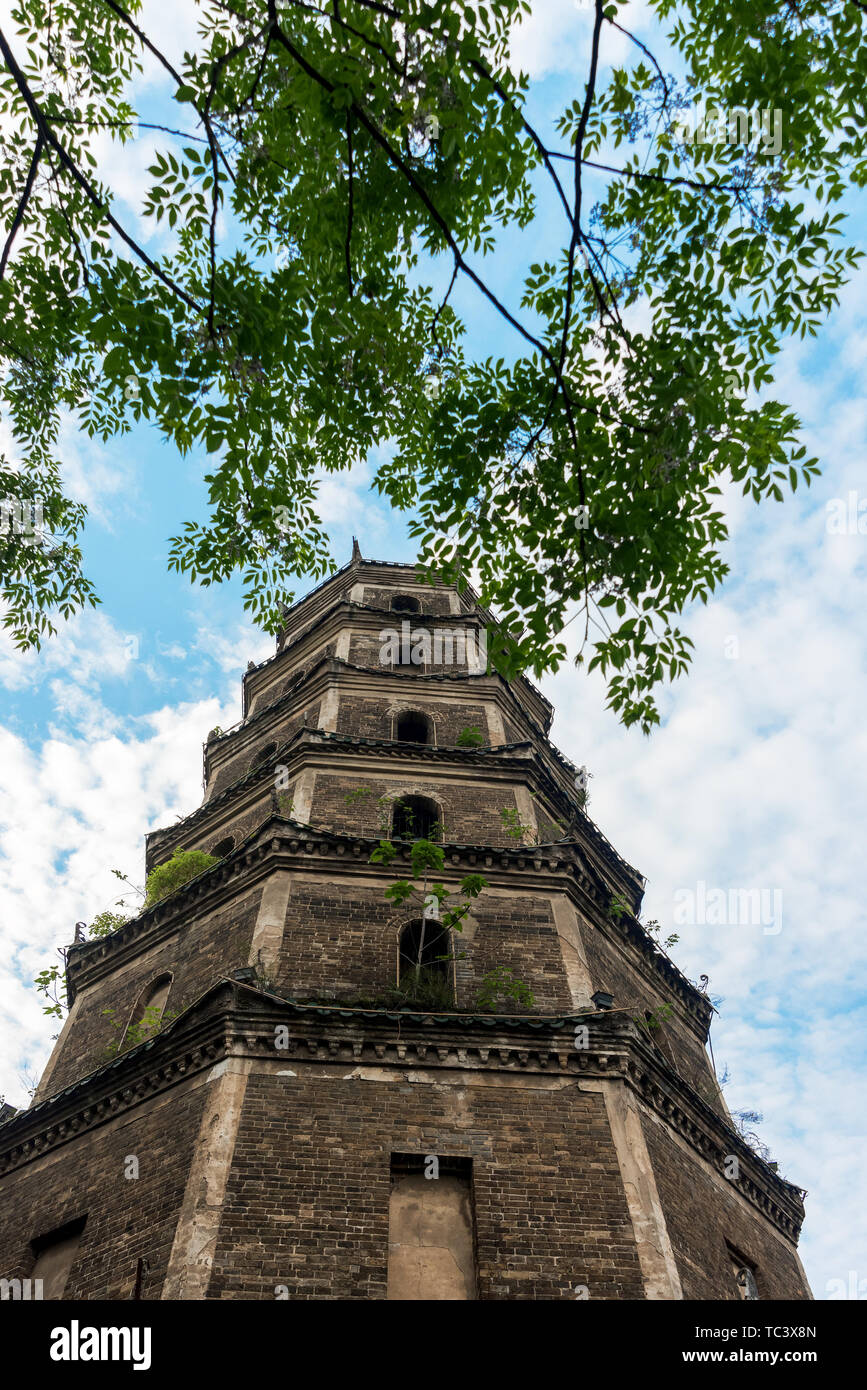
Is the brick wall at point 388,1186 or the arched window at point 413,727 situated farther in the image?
the arched window at point 413,727

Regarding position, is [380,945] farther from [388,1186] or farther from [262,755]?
[262,755]

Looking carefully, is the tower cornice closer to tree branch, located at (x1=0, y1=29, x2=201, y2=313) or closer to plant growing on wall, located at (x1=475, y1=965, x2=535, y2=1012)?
plant growing on wall, located at (x1=475, y1=965, x2=535, y2=1012)

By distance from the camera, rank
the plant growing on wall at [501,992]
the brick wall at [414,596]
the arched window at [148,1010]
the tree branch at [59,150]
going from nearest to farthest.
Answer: the tree branch at [59,150] < the plant growing on wall at [501,992] < the arched window at [148,1010] < the brick wall at [414,596]

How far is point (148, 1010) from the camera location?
12250 mm

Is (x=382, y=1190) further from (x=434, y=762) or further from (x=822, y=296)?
(x=822, y=296)

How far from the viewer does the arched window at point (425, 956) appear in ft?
36.1

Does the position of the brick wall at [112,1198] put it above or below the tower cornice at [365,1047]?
below

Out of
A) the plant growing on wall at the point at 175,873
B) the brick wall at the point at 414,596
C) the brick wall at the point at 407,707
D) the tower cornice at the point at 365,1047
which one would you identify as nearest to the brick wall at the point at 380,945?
the tower cornice at the point at 365,1047

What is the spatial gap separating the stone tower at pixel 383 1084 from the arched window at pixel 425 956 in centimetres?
5

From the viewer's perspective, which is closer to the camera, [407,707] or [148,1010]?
[148,1010]

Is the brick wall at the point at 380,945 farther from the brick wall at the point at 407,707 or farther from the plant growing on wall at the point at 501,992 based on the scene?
the brick wall at the point at 407,707

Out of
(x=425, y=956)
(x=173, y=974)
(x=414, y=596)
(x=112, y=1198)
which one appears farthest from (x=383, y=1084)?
(x=414, y=596)

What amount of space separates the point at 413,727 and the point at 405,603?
508 cm

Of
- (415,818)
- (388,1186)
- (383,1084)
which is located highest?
(415,818)
